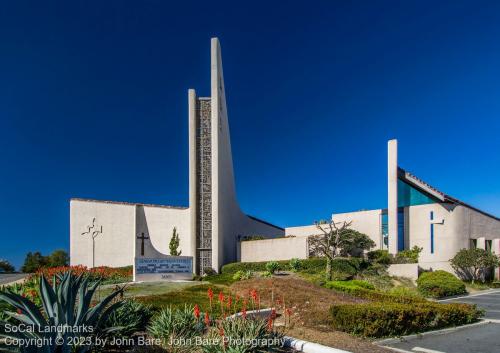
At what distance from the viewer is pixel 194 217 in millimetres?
26234

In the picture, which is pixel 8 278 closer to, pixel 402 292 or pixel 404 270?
pixel 402 292

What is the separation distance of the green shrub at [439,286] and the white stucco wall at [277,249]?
25.6ft

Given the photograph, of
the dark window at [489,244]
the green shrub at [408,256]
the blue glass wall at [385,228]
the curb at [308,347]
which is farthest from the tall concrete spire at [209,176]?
the dark window at [489,244]

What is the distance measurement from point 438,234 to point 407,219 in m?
2.52

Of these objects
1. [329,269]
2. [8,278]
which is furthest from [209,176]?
[8,278]

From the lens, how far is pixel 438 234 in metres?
28.1

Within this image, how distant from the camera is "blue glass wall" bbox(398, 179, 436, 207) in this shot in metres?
29.4

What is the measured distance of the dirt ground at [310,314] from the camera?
25.1 feet

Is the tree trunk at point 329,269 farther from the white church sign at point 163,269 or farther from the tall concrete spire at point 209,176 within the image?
the white church sign at point 163,269

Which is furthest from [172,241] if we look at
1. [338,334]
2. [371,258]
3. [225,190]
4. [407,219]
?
[338,334]

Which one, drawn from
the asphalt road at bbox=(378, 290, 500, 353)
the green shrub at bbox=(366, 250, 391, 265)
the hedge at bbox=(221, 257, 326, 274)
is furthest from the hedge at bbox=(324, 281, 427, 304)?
the green shrub at bbox=(366, 250, 391, 265)

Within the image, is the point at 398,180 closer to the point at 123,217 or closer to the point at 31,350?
the point at 123,217

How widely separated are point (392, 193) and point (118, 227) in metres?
23.0

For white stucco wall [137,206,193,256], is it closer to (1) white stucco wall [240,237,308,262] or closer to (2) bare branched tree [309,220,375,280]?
(1) white stucco wall [240,237,308,262]
